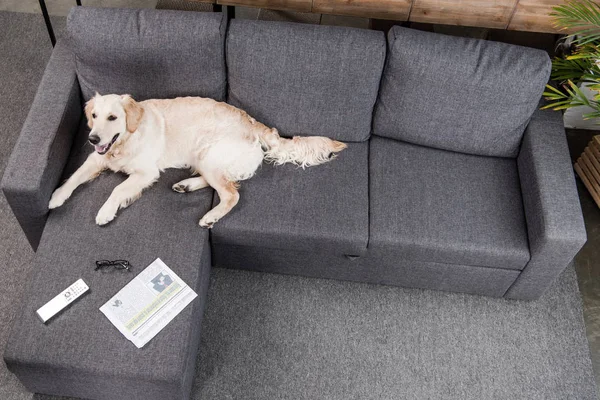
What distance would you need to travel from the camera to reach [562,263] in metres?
2.46

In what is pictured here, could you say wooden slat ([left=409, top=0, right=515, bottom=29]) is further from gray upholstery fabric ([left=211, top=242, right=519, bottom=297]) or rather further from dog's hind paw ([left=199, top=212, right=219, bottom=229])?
dog's hind paw ([left=199, top=212, right=219, bottom=229])

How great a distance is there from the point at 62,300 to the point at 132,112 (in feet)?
2.67

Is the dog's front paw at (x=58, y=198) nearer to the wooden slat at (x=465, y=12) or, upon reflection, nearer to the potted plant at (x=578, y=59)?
the wooden slat at (x=465, y=12)

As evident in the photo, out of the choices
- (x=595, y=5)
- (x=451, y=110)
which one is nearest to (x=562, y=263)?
(x=451, y=110)

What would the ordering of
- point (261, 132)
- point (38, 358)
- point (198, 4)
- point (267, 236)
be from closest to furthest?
point (38, 358) → point (267, 236) → point (261, 132) → point (198, 4)

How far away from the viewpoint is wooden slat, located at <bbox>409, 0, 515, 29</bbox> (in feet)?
8.91

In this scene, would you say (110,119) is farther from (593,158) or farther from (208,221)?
(593,158)

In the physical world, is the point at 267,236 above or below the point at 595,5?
below

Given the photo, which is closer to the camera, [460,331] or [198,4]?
[460,331]

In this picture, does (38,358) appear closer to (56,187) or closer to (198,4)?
(56,187)

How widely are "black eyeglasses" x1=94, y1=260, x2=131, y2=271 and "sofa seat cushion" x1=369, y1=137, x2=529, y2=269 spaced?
104cm

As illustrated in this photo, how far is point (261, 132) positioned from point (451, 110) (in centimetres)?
A: 90

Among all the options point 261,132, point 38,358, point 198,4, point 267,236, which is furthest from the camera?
point 198,4

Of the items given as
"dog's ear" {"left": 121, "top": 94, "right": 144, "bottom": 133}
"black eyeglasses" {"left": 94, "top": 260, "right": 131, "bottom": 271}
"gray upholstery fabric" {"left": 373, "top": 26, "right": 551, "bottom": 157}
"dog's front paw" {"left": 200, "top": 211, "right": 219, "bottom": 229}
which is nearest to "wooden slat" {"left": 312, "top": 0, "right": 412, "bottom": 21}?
"gray upholstery fabric" {"left": 373, "top": 26, "right": 551, "bottom": 157}
